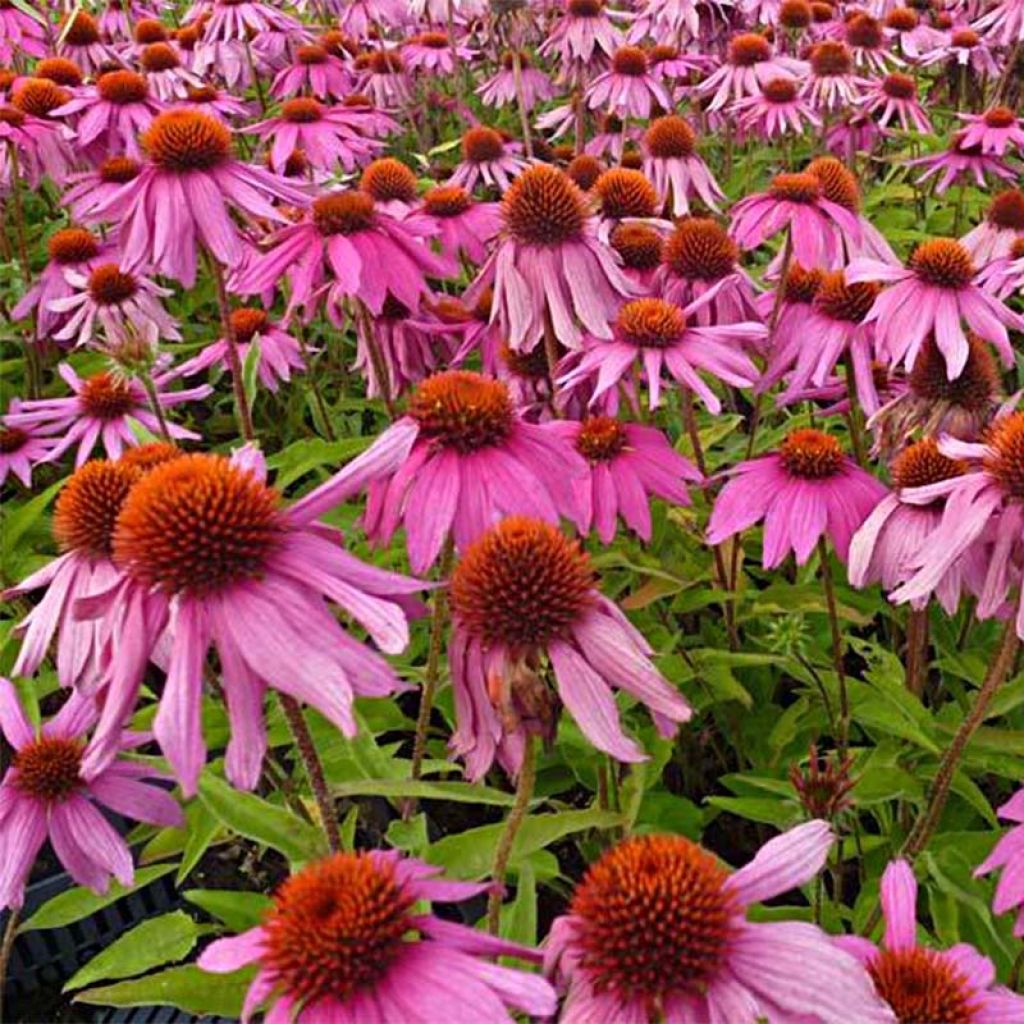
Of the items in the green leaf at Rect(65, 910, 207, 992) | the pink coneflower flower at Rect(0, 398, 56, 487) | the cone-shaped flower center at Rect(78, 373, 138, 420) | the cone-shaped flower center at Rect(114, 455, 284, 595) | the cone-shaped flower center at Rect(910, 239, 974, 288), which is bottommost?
the green leaf at Rect(65, 910, 207, 992)

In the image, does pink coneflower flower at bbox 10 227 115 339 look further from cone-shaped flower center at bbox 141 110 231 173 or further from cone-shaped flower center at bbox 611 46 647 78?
cone-shaped flower center at bbox 611 46 647 78

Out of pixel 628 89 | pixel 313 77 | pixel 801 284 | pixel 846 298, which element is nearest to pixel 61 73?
pixel 313 77

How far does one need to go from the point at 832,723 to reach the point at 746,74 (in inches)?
87.0

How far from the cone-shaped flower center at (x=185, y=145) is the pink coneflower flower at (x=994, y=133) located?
175cm

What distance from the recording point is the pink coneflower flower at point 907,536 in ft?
3.95

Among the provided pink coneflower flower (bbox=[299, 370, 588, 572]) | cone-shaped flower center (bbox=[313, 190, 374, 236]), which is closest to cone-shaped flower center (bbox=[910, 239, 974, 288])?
pink coneflower flower (bbox=[299, 370, 588, 572])

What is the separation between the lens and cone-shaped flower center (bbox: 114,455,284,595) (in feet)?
2.71

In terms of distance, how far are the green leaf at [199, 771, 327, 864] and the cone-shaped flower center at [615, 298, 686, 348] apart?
802 mm

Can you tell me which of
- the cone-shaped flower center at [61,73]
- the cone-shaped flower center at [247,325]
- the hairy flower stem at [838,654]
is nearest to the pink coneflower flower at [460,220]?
the cone-shaped flower center at [247,325]

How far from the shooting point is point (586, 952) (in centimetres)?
74

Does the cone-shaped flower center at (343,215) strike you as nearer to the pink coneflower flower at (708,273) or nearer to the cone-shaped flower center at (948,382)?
the pink coneflower flower at (708,273)

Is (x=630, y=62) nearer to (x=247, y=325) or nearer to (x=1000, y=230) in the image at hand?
(x=1000, y=230)

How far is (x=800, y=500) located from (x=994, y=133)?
1729mm

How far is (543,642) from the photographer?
0.90 meters
